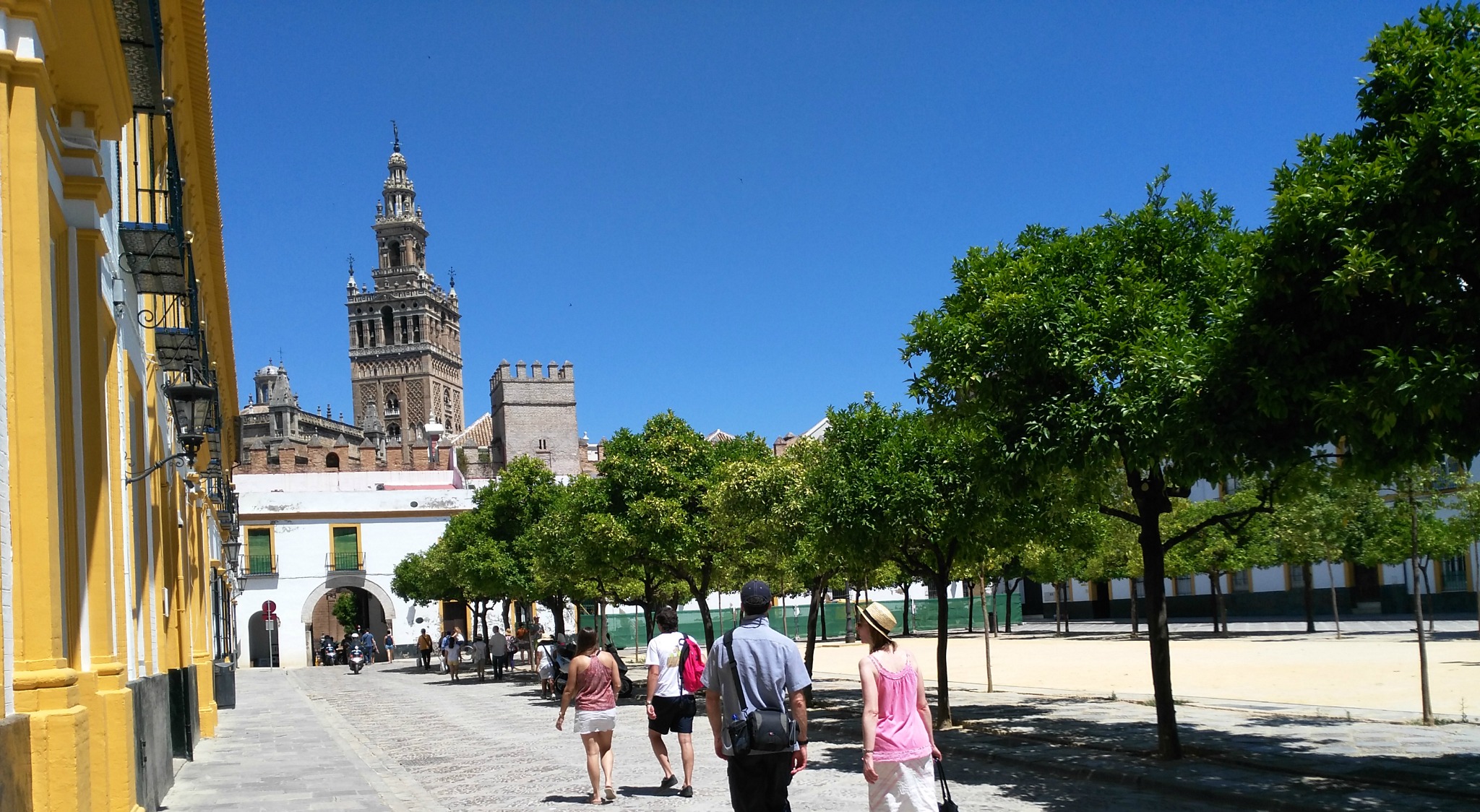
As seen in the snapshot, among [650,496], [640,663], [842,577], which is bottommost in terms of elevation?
[640,663]

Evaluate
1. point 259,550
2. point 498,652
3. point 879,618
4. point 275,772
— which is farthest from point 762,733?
point 259,550

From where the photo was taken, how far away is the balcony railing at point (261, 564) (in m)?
53.4

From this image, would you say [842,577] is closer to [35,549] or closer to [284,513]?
[35,549]

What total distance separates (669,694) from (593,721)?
2.34ft

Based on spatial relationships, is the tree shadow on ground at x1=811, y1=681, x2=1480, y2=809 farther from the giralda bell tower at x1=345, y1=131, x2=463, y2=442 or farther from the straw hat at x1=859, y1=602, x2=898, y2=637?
the giralda bell tower at x1=345, y1=131, x2=463, y2=442

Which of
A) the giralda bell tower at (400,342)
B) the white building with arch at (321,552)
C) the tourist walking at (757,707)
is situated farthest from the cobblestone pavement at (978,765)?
the giralda bell tower at (400,342)

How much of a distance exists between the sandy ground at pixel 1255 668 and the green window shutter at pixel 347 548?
23080 mm

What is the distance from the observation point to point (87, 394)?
28.1 ft

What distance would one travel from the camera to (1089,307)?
11.9 m

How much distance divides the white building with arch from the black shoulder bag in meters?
47.7

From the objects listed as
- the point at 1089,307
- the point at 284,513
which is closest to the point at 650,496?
the point at 1089,307

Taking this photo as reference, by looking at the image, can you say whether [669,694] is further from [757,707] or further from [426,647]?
[426,647]

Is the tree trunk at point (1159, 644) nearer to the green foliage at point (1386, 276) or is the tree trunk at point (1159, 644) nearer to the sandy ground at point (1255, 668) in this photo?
the green foliage at point (1386, 276)

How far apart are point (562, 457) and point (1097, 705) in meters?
78.5
